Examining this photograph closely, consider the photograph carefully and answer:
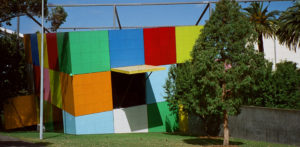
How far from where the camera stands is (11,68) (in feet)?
82.7

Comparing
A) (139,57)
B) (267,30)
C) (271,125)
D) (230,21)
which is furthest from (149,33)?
(267,30)

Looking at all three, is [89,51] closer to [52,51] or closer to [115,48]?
[115,48]

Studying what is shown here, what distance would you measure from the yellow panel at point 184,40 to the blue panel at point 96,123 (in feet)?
23.3

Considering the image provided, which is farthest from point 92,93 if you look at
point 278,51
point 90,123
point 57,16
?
point 278,51

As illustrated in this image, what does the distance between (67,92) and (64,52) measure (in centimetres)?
271

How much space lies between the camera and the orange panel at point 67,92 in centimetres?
1658

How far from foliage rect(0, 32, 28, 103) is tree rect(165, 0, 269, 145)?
65.3 feet

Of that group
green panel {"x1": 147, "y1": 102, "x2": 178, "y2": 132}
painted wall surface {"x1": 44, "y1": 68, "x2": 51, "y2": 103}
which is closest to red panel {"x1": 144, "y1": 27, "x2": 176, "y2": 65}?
green panel {"x1": 147, "y1": 102, "x2": 178, "y2": 132}

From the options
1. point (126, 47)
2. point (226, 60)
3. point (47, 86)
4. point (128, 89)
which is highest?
point (126, 47)

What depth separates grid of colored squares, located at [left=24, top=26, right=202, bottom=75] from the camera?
1648 centimetres

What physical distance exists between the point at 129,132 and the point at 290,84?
450 inches

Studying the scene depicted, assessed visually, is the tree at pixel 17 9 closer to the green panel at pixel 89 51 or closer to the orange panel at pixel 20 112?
the green panel at pixel 89 51

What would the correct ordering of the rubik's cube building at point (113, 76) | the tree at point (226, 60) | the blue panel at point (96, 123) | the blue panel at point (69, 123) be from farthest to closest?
1. the blue panel at point (69, 123)
2. the blue panel at point (96, 123)
3. the rubik's cube building at point (113, 76)
4. the tree at point (226, 60)

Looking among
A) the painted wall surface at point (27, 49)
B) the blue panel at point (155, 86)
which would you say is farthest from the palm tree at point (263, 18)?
the painted wall surface at point (27, 49)
